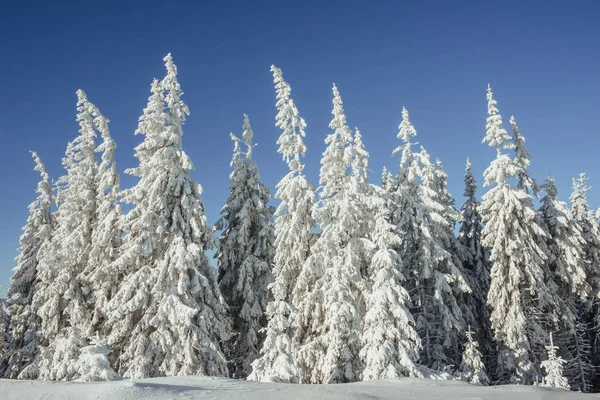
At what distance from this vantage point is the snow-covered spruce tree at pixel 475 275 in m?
28.9

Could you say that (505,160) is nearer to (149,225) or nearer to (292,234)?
(292,234)

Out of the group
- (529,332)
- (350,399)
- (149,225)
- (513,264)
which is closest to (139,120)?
(149,225)

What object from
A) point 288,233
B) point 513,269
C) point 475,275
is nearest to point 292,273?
point 288,233

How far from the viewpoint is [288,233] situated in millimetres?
22719

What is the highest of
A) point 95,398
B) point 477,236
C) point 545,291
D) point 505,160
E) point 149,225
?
point 505,160

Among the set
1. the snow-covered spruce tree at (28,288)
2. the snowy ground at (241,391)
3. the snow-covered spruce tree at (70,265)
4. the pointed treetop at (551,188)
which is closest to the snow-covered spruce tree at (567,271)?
the pointed treetop at (551,188)

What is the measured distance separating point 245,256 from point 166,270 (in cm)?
638

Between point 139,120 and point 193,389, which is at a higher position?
point 139,120

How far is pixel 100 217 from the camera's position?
2473 centimetres

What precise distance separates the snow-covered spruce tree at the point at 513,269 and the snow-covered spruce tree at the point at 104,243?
2092 centimetres

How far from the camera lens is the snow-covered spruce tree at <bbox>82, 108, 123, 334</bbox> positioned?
23.4 m

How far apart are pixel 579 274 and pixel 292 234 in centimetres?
1800

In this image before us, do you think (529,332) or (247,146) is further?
(247,146)

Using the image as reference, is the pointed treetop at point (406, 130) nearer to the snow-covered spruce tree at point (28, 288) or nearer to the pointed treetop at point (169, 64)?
the pointed treetop at point (169, 64)
